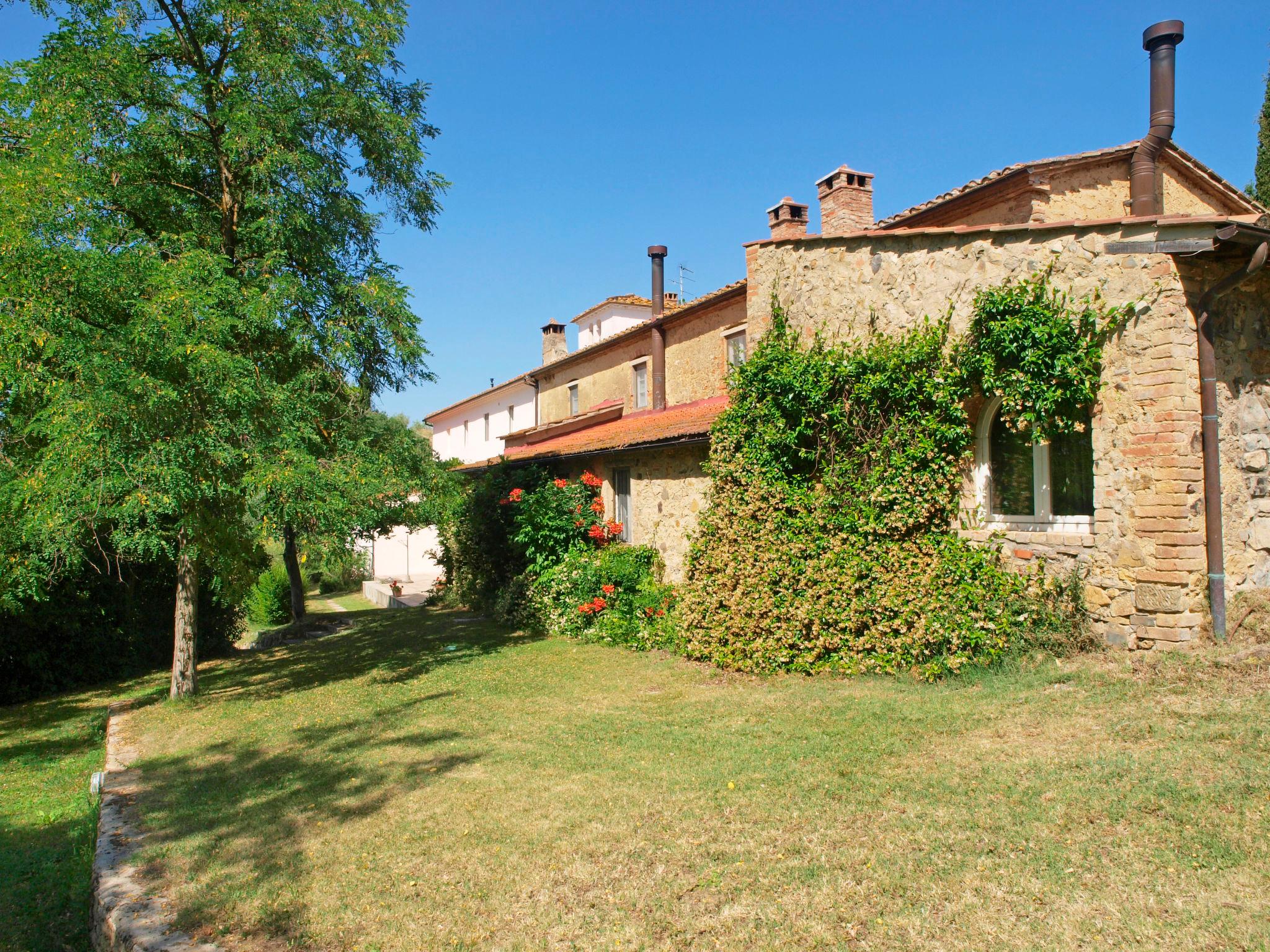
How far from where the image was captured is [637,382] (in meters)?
20.1

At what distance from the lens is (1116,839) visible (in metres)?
4.42

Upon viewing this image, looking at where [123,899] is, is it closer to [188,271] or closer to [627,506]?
[188,271]

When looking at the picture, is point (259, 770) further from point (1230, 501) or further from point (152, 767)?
point (1230, 501)

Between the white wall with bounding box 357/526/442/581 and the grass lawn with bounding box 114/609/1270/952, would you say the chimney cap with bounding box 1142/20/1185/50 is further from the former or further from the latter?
the white wall with bounding box 357/526/442/581

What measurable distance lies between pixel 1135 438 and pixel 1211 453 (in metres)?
0.62

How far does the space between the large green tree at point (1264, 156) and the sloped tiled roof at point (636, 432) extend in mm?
13109

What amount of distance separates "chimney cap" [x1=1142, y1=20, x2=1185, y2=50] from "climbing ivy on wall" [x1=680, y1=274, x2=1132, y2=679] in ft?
10.5

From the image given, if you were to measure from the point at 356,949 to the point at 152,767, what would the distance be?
462 centimetres

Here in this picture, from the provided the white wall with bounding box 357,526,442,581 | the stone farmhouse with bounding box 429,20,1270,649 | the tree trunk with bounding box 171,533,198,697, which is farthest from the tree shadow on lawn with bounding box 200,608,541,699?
the white wall with bounding box 357,526,442,581

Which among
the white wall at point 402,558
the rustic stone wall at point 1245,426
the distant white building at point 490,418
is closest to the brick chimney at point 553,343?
the distant white building at point 490,418

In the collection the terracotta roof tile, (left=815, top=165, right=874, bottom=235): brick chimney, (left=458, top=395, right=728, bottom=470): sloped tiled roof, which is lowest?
(left=458, top=395, right=728, bottom=470): sloped tiled roof

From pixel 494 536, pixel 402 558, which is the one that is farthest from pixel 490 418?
pixel 494 536

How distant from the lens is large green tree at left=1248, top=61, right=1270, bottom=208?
17844mm

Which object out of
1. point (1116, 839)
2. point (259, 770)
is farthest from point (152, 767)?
point (1116, 839)
